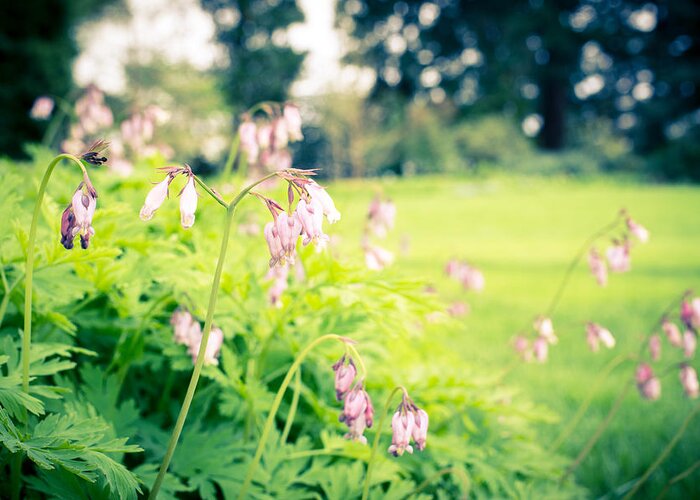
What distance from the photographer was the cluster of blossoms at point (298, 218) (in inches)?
47.8

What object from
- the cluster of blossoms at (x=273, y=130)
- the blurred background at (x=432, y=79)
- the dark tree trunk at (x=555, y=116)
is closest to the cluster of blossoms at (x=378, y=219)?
the cluster of blossoms at (x=273, y=130)

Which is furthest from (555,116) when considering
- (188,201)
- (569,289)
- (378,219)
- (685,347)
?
(188,201)

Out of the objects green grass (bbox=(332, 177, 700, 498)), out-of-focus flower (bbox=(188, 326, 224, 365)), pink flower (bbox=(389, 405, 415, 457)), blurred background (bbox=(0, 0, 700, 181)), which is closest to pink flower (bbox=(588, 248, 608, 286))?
green grass (bbox=(332, 177, 700, 498))

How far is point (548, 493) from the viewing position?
Result: 2.20 metres

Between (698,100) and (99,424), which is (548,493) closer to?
(99,424)

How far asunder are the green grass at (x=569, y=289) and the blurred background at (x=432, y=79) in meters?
11.1

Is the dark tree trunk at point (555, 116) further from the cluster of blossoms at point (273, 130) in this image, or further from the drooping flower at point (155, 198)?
the drooping flower at point (155, 198)

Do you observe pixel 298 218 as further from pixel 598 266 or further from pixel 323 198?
pixel 598 266

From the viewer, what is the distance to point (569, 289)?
25.2 ft

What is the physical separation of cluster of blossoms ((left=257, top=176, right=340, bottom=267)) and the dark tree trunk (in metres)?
35.6

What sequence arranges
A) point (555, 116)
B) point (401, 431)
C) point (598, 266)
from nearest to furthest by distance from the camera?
1. point (401, 431)
2. point (598, 266)
3. point (555, 116)

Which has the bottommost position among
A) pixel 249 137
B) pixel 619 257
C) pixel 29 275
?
pixel 29 275

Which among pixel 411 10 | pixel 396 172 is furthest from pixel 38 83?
pixel 411 10

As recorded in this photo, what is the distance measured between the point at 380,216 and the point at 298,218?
3.95ft
